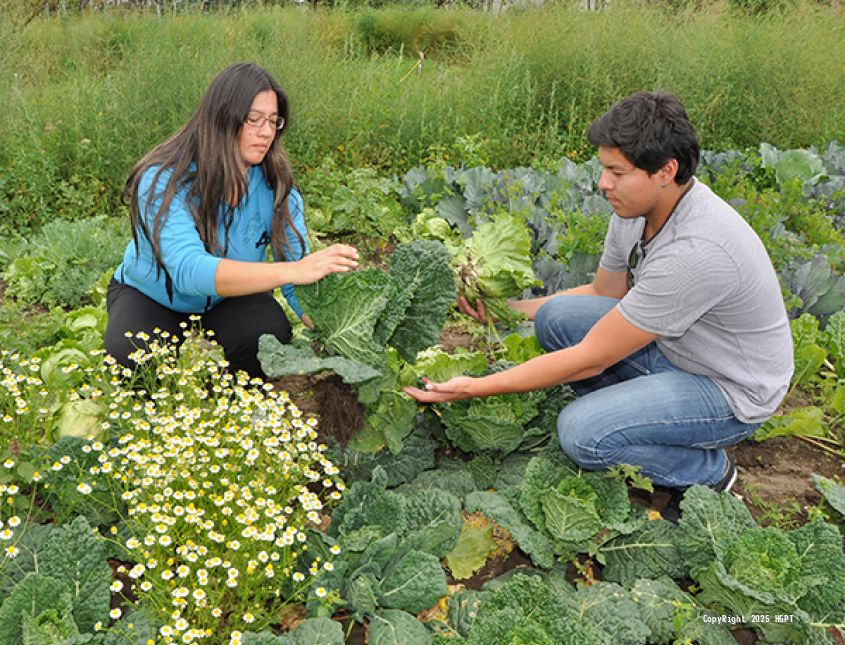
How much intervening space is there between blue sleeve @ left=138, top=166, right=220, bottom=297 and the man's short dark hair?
1.57 metres

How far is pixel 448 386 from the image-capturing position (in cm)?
289

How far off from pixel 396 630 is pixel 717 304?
63.4 inches

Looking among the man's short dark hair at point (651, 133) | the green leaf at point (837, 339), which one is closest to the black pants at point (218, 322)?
the man's short dark hair at point (651, 133)

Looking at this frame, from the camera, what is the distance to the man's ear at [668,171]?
2686 mm

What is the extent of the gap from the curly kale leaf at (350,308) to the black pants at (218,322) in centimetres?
58

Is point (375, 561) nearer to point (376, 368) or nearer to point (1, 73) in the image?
point (376, 368)

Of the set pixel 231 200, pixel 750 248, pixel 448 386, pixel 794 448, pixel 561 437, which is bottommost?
pixel 794 448

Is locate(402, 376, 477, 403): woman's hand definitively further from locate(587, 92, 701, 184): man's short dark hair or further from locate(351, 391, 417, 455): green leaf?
locate(587, 92, 701, 184): man's short dark hair

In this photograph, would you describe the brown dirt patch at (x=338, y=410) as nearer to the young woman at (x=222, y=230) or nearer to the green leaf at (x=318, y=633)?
the young woman at (x=222, y=230)

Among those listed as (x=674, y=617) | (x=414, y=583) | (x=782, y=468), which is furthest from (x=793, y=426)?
(x=414, y=583)

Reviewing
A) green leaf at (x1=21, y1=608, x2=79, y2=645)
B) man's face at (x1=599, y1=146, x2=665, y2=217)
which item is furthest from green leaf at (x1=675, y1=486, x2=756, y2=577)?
green leaf at (x1=21, y1=608, x2=79, y2=645)

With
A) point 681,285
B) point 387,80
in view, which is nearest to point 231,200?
point 681,285

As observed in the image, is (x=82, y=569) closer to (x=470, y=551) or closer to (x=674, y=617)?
(x=470, y=551)

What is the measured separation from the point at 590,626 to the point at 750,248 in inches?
56.8
